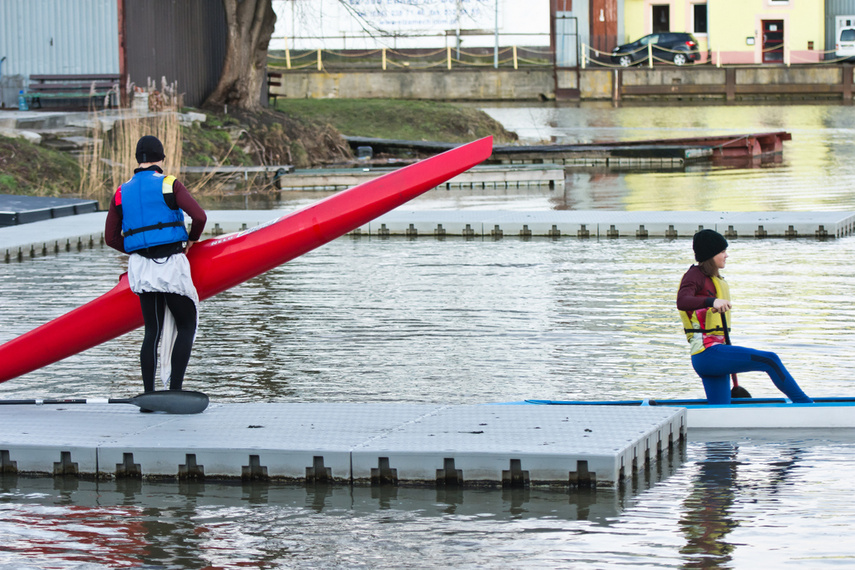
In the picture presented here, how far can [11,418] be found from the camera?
7.16 meters

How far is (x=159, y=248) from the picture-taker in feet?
23.4

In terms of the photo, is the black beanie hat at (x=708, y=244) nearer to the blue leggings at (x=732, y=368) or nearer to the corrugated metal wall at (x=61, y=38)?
the blue leggings at (x=732, y=368)

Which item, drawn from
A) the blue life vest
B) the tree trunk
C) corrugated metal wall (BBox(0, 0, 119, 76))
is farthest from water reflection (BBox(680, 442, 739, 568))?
the tree trunk

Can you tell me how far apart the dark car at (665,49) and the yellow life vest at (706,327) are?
5219 cm

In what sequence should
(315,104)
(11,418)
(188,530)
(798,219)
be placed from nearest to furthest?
(188,530)
(11,418)
(798,219)
(315,104)

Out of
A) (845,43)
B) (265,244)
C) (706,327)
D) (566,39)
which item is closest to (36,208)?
(265,244)

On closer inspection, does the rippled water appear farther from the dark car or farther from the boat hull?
the dark car

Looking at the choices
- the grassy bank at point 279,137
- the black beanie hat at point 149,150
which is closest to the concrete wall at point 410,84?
the grassy bank at point 279,137

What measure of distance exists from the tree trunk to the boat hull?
23222mm

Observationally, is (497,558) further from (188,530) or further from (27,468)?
(27,468)

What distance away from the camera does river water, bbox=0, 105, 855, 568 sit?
17.9 ft

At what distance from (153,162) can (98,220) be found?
11109 mm

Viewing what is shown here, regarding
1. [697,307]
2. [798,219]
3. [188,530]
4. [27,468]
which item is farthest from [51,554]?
[798,219]

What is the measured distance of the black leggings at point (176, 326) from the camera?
7238mm
